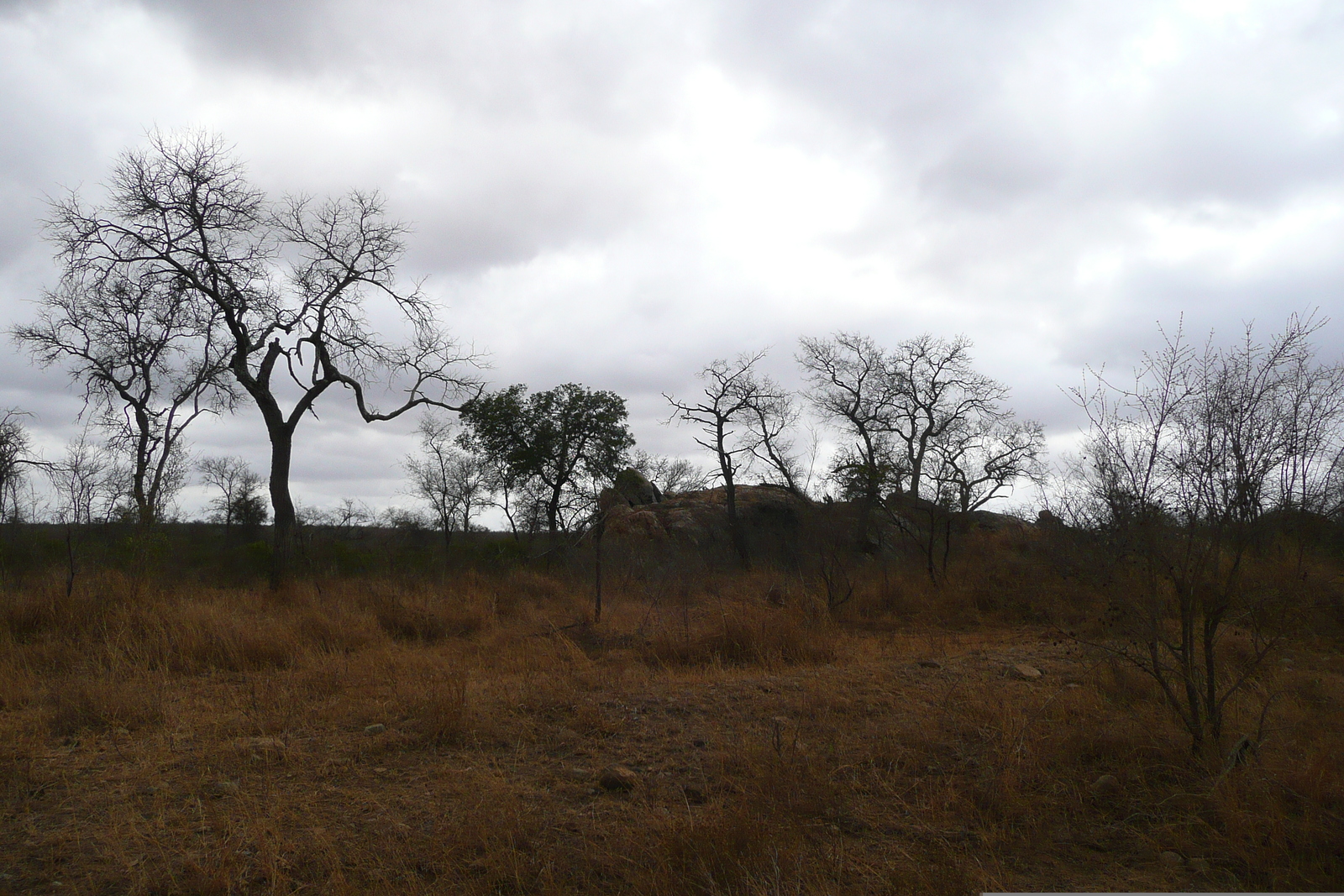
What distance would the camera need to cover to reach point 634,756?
198 inches

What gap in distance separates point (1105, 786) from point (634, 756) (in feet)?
9.51

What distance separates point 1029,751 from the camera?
4758 millimetres

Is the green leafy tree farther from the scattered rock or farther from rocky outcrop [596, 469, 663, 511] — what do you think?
the scattered rock

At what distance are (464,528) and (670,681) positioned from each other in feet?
107

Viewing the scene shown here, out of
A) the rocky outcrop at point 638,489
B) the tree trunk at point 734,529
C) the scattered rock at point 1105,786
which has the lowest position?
the scattered rock at point 1105,786

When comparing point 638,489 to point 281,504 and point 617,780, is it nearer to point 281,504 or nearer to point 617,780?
point 281,504

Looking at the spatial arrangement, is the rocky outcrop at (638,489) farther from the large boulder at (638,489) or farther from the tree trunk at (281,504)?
the tree trunk at (281,504)

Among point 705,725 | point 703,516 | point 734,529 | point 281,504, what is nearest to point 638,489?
point 703,516

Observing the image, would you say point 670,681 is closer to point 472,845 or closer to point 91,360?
point 472,845

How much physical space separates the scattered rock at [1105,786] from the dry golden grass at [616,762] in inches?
1.2

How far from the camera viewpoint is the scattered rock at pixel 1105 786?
168 inches

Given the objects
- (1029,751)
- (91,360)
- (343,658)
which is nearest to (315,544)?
(91,360)

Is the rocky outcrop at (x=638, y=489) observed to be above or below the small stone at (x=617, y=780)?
above

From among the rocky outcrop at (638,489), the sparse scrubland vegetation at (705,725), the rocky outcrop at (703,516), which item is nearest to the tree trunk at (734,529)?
the rocky outcrop at (703,516)
